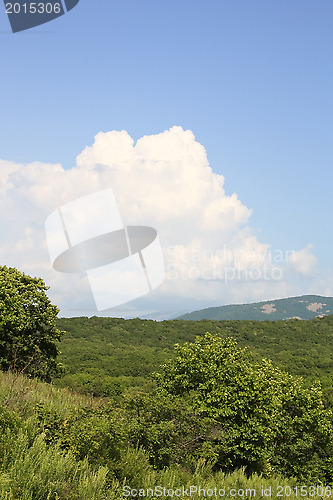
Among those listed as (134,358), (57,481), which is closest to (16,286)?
(57,481)

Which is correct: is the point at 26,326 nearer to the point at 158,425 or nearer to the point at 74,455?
the point at 158,425

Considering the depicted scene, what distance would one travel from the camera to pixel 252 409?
75.8ft

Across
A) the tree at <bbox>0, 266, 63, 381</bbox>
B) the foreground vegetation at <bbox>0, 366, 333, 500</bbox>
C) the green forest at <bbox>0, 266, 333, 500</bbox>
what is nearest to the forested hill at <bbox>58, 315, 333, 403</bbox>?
the green forest at <bbox>0, 266, 333, 500</bbox>

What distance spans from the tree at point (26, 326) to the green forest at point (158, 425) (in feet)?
0.27

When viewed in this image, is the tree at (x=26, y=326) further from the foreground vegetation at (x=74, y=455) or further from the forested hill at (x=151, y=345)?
the forested hill at (x=151, y=345)

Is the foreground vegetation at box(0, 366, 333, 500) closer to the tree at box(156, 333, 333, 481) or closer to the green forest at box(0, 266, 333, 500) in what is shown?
the green forest at box(0, 266, 333, 500)

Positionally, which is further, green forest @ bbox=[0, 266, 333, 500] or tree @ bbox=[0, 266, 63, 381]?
tree @ bbox=[0, 266, 63, 381]

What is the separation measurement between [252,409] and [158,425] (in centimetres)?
1093

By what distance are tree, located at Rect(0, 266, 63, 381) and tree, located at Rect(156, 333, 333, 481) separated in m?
9.30

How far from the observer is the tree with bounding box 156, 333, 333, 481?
21766 millimetres

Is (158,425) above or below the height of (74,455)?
below

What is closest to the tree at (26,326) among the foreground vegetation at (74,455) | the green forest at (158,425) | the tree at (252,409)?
the green forest at (158,425)

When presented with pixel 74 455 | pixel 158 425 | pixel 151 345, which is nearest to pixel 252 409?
pixel 158 425

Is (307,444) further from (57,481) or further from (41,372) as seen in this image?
(57,481)
